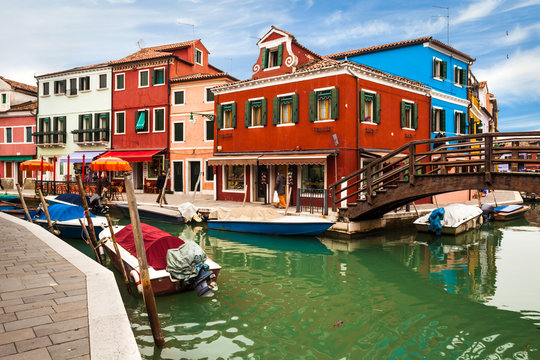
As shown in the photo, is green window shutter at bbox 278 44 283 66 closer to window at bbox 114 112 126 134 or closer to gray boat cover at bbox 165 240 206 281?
gray boat cover at bbox 165 240 206 281

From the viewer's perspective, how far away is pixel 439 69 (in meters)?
21.1

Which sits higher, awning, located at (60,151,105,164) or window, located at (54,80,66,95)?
window, located at (54,80,66,95)

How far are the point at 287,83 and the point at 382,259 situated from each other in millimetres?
10016

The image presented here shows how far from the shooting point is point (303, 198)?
57.1ft

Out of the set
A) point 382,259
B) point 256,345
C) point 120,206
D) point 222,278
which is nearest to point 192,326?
point 256,345

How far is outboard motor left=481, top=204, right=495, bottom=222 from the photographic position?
19.1 metres

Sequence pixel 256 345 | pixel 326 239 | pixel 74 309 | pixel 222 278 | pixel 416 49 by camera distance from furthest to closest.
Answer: pixel 416 49 → pixel 326 239 → pixel 222 278 → pixel 256 345 → pixel 74 309

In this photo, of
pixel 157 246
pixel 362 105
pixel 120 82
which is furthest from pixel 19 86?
pixel 157 246

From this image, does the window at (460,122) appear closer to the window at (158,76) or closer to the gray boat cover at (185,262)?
the window at (158,76)

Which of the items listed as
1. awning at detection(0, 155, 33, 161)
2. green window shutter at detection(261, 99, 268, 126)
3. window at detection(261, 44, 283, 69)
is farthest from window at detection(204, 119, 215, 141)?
awning at detection(0, 155, 33, 161)

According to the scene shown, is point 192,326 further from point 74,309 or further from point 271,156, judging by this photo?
point 271,156

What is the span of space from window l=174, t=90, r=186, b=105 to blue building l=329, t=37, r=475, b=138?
972 centimetres

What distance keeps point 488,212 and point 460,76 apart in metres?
8.36

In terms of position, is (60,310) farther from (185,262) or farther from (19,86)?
(19,86)
